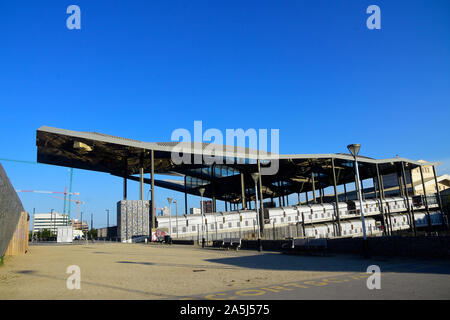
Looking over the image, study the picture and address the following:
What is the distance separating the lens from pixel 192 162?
67562mm

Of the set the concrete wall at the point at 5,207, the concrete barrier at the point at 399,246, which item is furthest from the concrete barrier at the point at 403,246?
the concrete wall at the point at 5,207

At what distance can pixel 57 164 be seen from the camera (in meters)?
67.5

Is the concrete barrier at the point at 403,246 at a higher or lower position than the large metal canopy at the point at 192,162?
lower

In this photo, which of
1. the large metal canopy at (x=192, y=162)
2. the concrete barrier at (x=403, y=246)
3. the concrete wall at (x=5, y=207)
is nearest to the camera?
the concrete wall at (x=5, y=207)

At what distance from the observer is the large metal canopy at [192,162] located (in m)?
53.0

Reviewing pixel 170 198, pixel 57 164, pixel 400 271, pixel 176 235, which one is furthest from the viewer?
pixel 57 164

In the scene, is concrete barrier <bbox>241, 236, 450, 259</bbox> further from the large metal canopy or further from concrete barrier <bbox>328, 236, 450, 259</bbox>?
the large metal canopy

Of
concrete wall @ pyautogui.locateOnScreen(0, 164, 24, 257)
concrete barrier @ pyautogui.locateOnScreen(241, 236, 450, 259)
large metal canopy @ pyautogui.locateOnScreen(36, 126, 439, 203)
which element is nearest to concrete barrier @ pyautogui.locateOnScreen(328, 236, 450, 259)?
concrete barrier @ pyautogui.locateOnScreen(241, 236, 450, 259)

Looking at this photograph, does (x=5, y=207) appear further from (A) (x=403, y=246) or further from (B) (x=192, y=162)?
(B) (x=192, y=162)

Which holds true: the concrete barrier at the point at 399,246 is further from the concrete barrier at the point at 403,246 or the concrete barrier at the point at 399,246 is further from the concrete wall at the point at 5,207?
the concrete wall at the point at 5,207

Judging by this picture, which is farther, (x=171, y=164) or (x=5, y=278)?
(x=171, y=164)

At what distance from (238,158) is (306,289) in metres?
54.2
